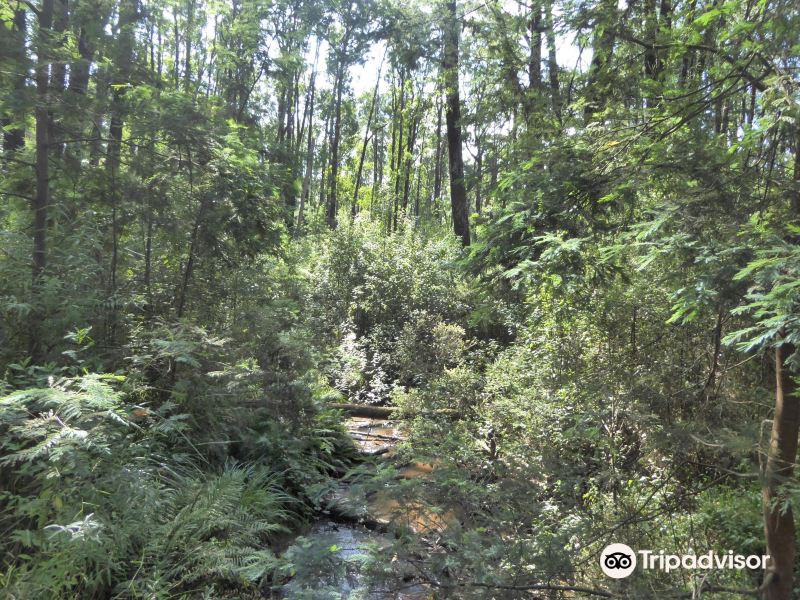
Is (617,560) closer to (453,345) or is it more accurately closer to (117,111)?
(453,345)

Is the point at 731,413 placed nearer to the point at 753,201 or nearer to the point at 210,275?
the point at 753,201

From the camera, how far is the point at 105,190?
6.60 metres

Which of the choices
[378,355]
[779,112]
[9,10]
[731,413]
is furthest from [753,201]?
[378,355]

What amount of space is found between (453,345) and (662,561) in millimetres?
5988

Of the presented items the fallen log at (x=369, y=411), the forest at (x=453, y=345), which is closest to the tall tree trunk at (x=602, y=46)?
the forest at (x=453, y=345)

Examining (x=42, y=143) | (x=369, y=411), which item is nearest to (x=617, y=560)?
(x=42, y=143)

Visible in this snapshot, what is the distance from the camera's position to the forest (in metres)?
3.17

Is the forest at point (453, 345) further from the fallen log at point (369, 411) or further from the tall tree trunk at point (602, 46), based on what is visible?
the fallen log at point (369, 411)

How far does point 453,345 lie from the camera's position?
31.0 ft

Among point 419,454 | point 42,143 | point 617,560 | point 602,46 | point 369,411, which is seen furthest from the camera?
point 369,411

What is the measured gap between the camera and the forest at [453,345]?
10.4ft

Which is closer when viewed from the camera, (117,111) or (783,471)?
(783,471)

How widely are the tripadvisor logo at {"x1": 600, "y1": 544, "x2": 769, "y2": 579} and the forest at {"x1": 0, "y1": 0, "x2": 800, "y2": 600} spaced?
26mm

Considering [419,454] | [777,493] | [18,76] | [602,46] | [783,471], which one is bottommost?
[419,454]
